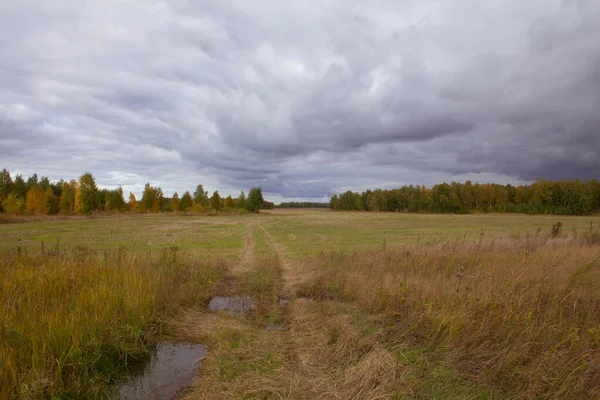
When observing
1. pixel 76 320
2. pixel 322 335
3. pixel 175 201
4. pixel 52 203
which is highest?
pixel 175 201

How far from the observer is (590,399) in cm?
392

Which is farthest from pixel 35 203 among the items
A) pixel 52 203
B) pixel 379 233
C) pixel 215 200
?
pixel 379 233

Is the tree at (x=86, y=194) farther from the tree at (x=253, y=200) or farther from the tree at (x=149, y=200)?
the tree at (x=253, y=200)

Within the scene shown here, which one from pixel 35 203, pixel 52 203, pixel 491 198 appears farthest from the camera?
pixel 491 198

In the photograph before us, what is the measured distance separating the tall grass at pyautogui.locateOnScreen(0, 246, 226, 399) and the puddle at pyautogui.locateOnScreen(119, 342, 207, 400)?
1.22 feet

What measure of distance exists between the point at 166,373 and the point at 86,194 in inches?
3866

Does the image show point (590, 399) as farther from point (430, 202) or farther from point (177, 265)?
point (430, 202)

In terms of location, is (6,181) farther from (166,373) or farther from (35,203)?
(166,373)

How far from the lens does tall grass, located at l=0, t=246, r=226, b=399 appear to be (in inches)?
184

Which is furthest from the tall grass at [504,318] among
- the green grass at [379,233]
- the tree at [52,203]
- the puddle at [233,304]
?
the tree at [52,203]

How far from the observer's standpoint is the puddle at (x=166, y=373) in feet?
17.4

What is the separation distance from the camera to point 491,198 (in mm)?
153125

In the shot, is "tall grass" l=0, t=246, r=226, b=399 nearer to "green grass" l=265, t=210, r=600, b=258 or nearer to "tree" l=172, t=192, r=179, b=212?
"green grass" l=265, t=210, r=600, b=258

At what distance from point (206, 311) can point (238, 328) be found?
7.68 feet
